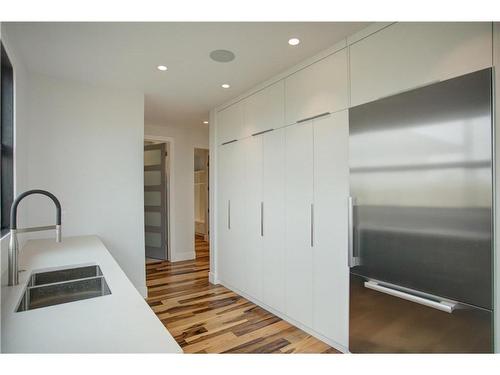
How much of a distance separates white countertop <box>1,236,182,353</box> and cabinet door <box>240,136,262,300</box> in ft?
6.31

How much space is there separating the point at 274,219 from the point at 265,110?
4.04 ft

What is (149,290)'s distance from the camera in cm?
369

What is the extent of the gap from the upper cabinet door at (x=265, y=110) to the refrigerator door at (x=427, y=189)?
35.6 inches

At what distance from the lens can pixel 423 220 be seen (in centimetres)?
167

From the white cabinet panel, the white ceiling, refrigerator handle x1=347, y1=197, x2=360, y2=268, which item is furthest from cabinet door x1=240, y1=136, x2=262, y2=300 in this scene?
refrigerator handle x1=347, y1=197, x2=360, y2=268

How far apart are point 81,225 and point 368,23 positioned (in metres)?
3.37

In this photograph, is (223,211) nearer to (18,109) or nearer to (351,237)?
(351,237)

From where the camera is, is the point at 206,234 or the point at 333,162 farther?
the point at 206,234

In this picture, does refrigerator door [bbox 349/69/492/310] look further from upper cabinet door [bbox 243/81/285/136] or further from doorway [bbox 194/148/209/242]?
doorway [bbox 194/148/209/242]

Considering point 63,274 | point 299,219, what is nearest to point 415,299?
point 299,219

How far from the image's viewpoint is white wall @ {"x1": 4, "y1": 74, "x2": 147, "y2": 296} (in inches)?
109

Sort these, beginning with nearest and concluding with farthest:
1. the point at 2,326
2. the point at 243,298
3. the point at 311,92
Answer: the point at 2,326 < the point at 311,92 < the point at 243,298
